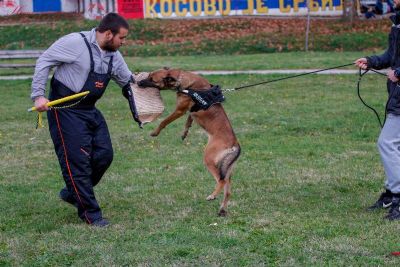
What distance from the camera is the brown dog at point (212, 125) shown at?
23.2ft

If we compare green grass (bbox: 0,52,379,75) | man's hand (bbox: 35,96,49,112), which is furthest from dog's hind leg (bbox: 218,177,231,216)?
green grass (bbox: 0,52,379,75)

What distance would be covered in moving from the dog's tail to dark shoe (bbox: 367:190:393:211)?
1388 millimetres

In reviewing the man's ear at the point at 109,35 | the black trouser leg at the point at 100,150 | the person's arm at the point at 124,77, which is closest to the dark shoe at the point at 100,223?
the black trouser leg at the point at 100,150

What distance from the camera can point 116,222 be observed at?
6918mm

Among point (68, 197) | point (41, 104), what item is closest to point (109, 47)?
point (41, 104)

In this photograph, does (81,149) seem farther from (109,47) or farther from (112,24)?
(112,24)

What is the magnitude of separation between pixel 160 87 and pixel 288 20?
2576 cm

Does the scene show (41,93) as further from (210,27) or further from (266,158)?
(210,27)

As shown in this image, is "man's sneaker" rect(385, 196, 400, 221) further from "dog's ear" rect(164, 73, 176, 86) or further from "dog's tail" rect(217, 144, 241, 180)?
"dog's ear" rect(164, 73, 176, 86)

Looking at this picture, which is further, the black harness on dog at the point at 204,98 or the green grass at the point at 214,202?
the black harness on dog at the point at 204,98

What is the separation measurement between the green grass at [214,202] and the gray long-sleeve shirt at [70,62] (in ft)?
4.18

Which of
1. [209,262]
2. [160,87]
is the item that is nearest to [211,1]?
[160,87]

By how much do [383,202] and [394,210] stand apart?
1.27ft

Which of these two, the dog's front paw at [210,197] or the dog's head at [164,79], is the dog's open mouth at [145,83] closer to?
the dog's head at [164,79]
